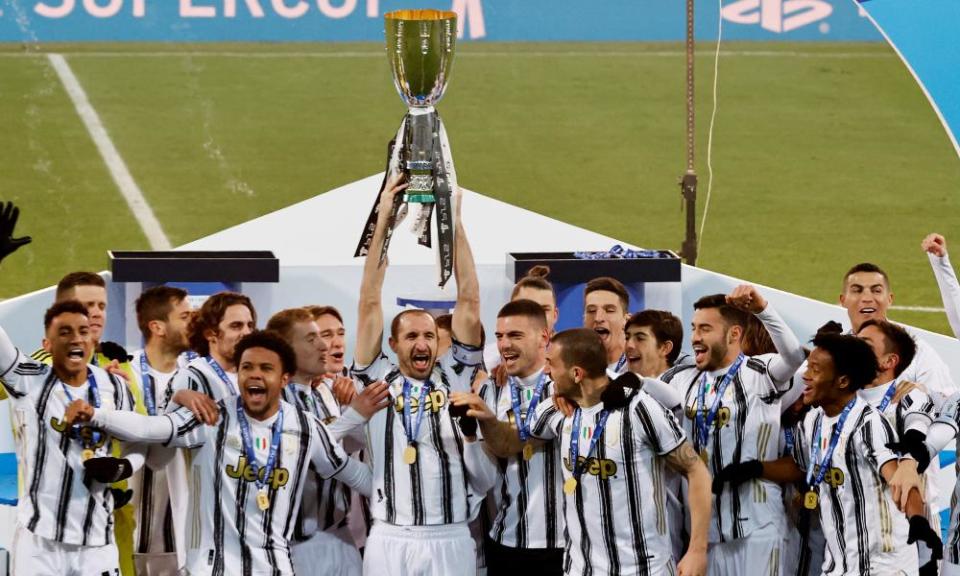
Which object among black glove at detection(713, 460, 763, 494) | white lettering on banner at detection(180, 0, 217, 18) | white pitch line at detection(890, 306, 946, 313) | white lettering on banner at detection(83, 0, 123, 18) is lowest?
black glove at detection(713, 460, 763, 494)

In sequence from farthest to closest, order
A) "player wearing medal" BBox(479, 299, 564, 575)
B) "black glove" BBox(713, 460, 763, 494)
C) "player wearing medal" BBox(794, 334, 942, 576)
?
"black glove" BBox(713, 460, 763, 494), "player wearing medal" BBox(479, 299, 564, 575), "player wearing medal" BBox(794, 334, 942, 576)

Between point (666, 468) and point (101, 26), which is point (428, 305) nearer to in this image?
point (666, 468)

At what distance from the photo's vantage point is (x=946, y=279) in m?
6.66

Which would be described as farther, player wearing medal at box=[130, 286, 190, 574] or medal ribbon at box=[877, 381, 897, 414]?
player wearing medal at box=[130, 286, 190, 574]

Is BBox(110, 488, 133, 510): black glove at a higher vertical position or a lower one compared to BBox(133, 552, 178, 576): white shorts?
higher

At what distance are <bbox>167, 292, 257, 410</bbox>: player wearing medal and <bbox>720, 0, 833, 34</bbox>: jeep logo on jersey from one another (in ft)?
67.6

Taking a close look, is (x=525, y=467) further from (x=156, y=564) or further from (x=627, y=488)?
(x=156, y=564)

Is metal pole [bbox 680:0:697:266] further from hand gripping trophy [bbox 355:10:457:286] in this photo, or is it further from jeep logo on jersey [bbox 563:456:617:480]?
jeep logo on jersey [bbox 563:456:617:480]

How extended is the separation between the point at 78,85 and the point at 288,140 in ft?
11.9

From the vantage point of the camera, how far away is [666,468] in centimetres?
Answer: 616

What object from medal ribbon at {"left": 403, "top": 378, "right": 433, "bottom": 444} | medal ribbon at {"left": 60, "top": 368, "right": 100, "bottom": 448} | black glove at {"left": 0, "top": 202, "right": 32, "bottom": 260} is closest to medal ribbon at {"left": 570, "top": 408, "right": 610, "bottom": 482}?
medal ribbon at {"left": 403, "top": 378, "right": 433, "bottom": 444}

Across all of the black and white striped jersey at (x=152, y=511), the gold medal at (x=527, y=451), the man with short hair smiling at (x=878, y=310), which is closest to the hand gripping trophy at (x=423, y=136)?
the gold medal at (x=527, y=451)

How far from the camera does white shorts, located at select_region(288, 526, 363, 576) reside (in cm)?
613

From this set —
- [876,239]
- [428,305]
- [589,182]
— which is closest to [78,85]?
[589,182]
